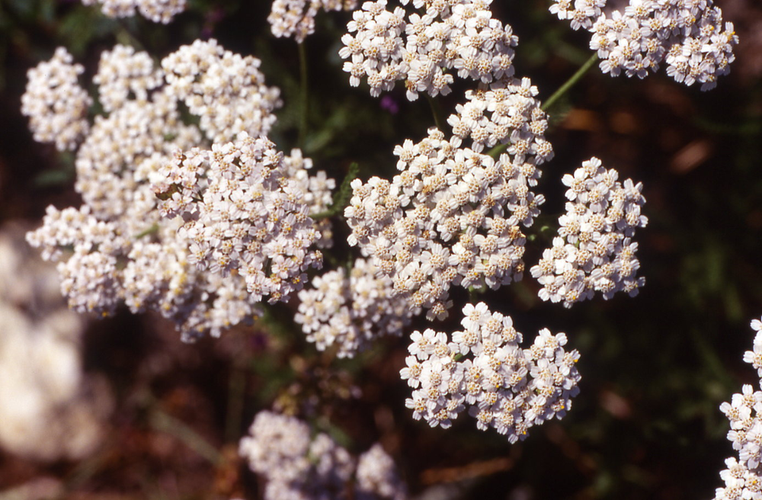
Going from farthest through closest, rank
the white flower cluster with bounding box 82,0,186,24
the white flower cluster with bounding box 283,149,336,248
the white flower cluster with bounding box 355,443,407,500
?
1. the white flower cluster with bounding box 355,443,407,500
2. the white flower cluster with bounding box 82,0,186,24
3. the white flower cluster with bounding box 283,149,336,248

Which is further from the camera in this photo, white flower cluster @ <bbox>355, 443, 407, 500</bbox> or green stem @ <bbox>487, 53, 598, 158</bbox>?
white flower cluster @ <bbox>355, 443, 407, 500</bbox>

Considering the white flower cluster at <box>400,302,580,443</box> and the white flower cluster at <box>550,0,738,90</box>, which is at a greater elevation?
the white flower cluster at <box>550,0,738,90</box>

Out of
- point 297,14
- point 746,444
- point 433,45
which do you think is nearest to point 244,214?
point 433,45

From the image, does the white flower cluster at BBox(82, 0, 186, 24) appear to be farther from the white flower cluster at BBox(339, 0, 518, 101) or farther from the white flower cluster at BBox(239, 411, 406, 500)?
the white flower cluster at BBox(239, 411, 406, 500)

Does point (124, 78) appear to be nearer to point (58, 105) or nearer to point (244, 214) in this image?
point (58, 105)

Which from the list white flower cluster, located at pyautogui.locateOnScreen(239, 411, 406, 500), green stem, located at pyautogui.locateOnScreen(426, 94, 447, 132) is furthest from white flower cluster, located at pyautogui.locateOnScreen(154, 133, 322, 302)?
white flower cluster, located at pyautogui.locateOnScreen(239, 411, 406, 500)

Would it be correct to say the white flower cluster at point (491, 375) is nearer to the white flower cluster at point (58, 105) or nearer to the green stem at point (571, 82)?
the green stem at point (571, 82)
